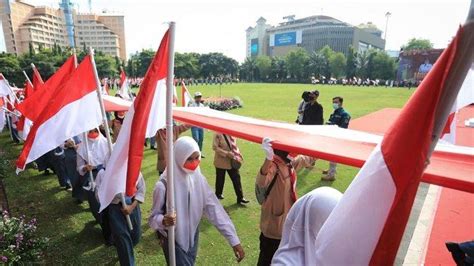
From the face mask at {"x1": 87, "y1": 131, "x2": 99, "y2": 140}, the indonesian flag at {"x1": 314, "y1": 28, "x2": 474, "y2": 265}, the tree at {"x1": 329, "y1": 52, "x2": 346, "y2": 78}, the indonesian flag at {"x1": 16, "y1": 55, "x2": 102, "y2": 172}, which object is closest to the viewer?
the indonesian flag at {"x1": 314, "y1": 28, "x2": 474, "y2": 265}

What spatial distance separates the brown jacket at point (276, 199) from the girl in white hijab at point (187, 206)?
46cm

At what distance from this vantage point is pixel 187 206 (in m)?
3.37

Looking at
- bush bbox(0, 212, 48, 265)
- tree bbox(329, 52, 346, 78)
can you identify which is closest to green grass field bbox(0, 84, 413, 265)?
bush bbox(0, 212, 48, 265)

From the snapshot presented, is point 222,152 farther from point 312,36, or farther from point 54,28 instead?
point 54,28

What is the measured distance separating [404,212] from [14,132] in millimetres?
15382

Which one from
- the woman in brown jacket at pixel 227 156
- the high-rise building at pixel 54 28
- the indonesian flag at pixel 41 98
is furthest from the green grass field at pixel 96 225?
the high-rise building at pixel 54 28

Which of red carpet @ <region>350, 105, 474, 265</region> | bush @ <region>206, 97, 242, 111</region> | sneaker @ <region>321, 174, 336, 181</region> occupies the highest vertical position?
bush @ <region>206, 97, 242, 111</region>

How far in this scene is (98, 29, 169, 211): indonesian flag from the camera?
9.55ft

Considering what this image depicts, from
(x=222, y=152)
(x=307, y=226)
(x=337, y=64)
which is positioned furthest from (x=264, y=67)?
(x=307, y=226)

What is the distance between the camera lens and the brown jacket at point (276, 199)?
3508mm

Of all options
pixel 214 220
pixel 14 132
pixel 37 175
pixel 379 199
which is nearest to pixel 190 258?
pixel 214 220

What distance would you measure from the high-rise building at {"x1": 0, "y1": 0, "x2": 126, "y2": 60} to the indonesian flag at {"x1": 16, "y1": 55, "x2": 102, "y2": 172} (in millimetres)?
89454

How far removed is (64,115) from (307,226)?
324 cm

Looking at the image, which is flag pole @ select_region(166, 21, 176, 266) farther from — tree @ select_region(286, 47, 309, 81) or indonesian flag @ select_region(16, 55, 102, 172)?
tree @ select_region(286, 47, 309, 81)
